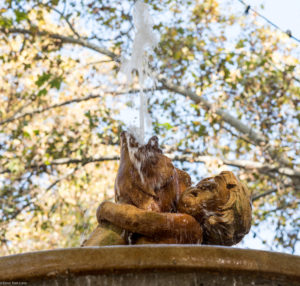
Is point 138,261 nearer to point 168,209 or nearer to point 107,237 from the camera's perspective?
point 107,237

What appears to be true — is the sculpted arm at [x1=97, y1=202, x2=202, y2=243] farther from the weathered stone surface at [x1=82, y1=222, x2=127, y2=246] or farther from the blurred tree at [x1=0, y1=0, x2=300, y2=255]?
the blurred tree at [x1=0, y1=0, x2=300, y2=255]

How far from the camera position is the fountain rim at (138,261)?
7.95ft

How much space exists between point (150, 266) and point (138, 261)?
6 cm

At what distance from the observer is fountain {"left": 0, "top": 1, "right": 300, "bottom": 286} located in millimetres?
2441

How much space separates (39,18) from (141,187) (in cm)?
688

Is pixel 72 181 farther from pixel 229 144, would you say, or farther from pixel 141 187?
pixel 141 187

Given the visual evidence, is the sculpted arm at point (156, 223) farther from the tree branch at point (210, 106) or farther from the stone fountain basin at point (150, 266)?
the tree branch at point (210, 106)

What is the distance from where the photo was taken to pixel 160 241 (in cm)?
322

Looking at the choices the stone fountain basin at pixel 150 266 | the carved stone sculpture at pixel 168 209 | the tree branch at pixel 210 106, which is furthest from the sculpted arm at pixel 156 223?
the tree branch at pixel 210 106

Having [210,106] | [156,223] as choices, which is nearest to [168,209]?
[156,223]

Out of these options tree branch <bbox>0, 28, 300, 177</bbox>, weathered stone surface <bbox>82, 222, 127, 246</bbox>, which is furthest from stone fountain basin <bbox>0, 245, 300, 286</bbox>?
tree branch <bbox>0, 28, 300, 177</bbox>

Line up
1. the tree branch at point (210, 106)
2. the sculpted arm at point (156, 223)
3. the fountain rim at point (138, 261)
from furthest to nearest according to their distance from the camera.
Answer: the tree branch at point (210, 106) → the sculpted arm at point (156, 223) → the fountain rim at point (138, 261)

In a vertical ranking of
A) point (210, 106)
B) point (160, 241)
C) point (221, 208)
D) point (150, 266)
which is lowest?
point (150, 266)

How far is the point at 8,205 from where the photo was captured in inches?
377
